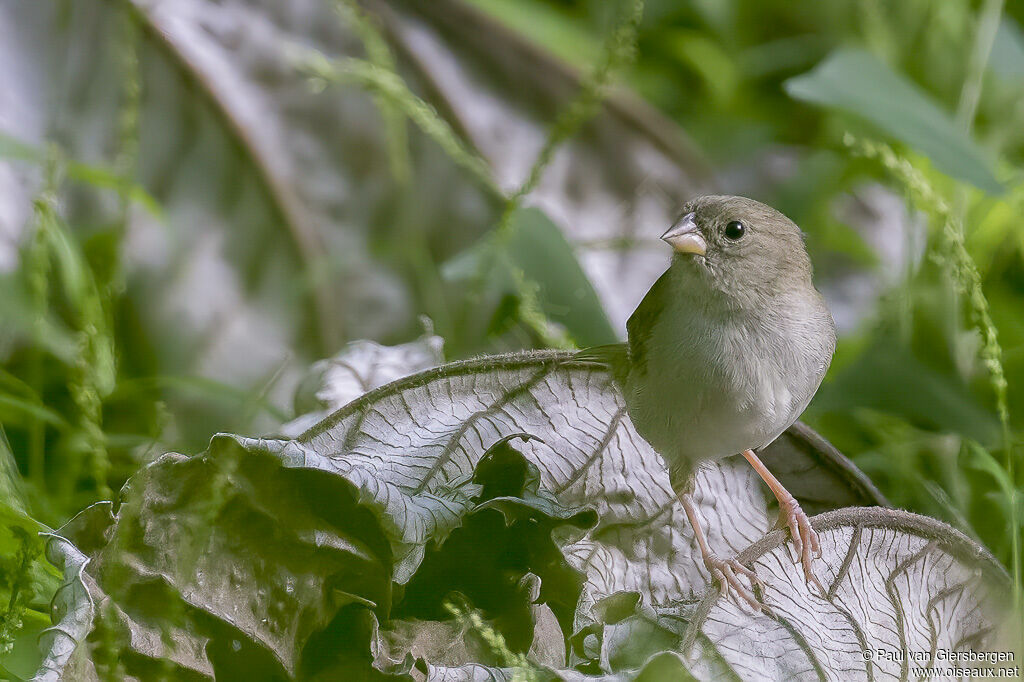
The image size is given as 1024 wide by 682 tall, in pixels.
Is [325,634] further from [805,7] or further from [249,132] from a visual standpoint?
[805,7]

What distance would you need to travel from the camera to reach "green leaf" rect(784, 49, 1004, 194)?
1.99 meters

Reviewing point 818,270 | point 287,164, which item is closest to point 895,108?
point 818,270

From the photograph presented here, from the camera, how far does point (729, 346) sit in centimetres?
142

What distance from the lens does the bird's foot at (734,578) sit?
134 centimetres

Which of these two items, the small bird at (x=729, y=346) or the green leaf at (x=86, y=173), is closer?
the small bird at (x=729, y=346)

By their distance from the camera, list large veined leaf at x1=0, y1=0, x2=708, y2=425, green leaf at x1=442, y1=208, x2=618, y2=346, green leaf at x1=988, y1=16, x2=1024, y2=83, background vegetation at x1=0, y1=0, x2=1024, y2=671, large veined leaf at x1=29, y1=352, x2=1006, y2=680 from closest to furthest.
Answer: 1. large veined leaf at x1=29, y1=352, x2=1006, y2=680
2. background vegetation at x1=0, y1=0, x2=1024, y2=671
3. green leaf at x1=442, y1=208, x2=618, y2=346
4. large veined leaf at x1=0, y1=0, x2=708, y2=425
5. green leaf at x1=988, y1=16, x2=1024, y2=83

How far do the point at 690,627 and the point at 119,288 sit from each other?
137 centimetres

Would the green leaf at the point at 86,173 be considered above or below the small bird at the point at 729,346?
above

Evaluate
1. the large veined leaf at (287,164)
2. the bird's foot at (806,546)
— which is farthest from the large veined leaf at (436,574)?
the large veined leaf at (287,164)

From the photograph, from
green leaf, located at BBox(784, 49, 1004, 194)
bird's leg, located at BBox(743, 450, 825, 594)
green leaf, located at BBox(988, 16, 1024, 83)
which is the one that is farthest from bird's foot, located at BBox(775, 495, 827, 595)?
green leaf, located at BBox(988, 16, 1024, 83)

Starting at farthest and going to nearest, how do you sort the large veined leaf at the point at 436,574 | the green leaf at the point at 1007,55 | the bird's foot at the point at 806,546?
1. the green leaf at the point at 1007,55
2. the bird's foot at the point at 806,546
3. the large veined leaf at the point at 436,574

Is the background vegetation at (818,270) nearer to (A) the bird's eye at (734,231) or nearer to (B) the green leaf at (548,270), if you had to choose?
(B) the green leaf at (548,270)

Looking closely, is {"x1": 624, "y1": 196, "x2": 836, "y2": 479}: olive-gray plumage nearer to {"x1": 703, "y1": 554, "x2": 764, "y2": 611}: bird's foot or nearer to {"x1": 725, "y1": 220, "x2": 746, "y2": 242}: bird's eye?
{"x1": 725, "y1": 220, "x2": 746, "y2": 242}: bird's eye

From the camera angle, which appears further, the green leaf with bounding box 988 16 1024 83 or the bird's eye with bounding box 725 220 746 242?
the green leaf with bounding box 988 16 1024 83
